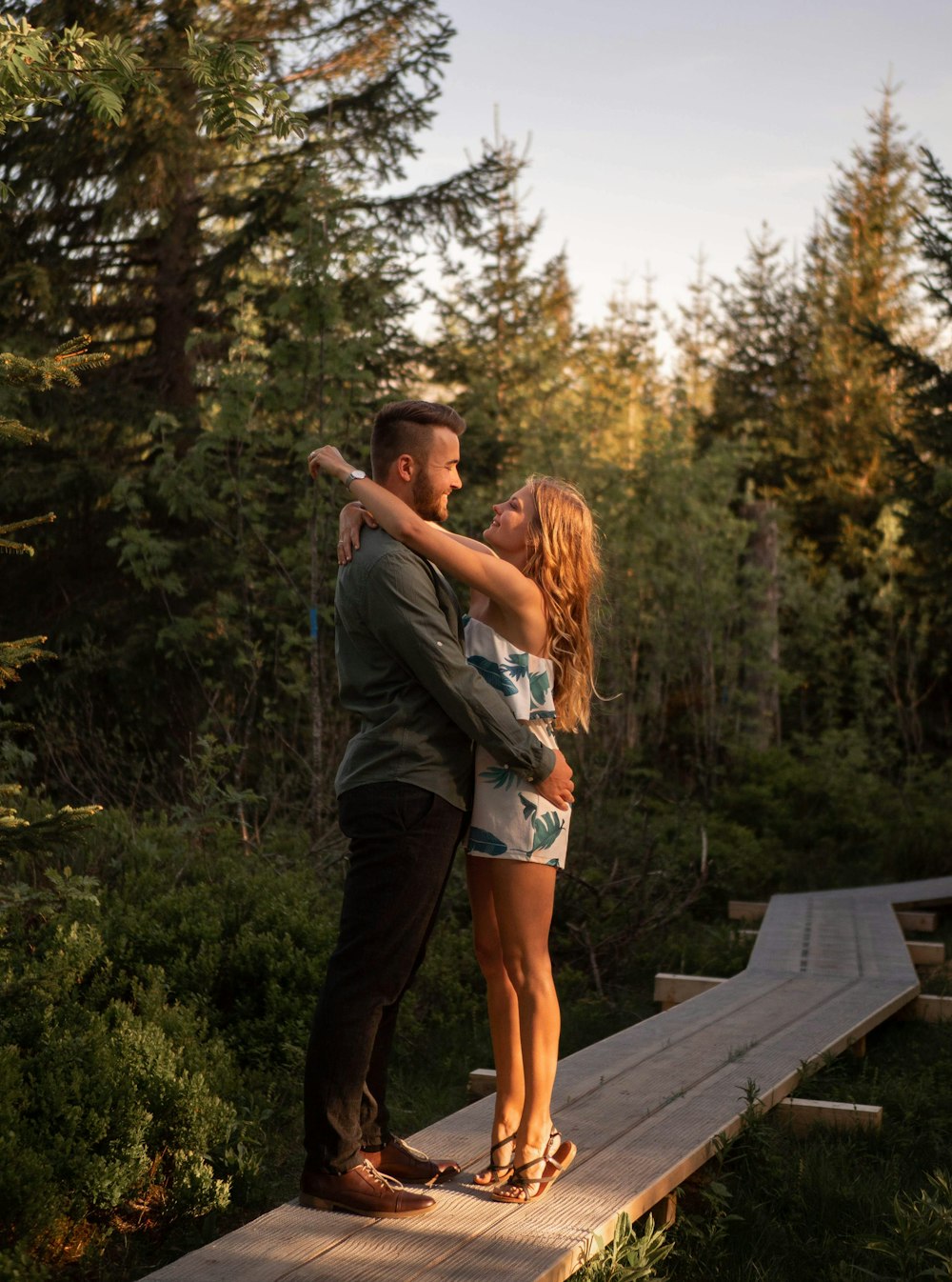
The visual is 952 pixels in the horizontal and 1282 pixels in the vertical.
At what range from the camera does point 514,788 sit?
3.47 meters

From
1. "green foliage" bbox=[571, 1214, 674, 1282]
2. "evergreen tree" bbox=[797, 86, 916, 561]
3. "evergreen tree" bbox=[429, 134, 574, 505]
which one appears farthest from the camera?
"evergreen tree" bbox=[797, 86, 916, 561]

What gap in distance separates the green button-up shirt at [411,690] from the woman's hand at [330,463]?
0.21m

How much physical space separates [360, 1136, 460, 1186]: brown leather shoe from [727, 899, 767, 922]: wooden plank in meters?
5.42

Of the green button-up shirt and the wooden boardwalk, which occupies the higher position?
the green button-up shirt

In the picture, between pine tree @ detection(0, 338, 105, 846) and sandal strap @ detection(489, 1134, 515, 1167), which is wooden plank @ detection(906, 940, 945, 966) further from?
pine tree @ detection(0, 338, 105, 846)

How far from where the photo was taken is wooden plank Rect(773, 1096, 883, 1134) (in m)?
4.64

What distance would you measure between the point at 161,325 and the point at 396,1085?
9.01 meters

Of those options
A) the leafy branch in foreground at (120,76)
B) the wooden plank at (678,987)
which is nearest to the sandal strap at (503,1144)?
the leafy branch in foreground at (120,76)

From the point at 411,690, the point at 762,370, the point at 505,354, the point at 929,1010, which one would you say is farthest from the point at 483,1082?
the point at 762,370

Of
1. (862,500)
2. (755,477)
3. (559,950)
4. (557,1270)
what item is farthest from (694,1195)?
(755,477)

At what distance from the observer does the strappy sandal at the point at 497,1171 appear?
3.48 metres

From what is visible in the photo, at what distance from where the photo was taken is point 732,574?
1327 cm

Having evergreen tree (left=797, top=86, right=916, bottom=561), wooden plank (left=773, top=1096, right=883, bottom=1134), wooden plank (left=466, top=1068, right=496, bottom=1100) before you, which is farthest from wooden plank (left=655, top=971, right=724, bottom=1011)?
evergreen tree (left=797, top=86, right=916, bottom=561)

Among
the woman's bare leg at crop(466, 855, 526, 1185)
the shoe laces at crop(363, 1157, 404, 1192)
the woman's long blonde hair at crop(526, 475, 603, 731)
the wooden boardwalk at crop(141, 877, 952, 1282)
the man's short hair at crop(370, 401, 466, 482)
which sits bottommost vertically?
the wooden boardwalk at crop(141, 877, 952, 1282)
